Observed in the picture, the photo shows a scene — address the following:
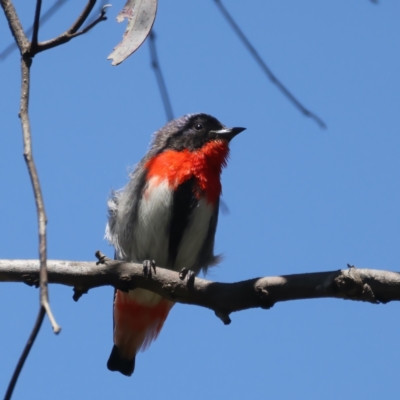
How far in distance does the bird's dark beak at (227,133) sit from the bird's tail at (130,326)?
4.58 ft

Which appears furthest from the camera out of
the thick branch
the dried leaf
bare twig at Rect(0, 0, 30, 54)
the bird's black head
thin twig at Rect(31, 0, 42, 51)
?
the bird's black head

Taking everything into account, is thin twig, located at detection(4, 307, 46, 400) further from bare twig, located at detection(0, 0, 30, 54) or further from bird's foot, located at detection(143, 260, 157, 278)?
bird's foot, located at detection(143, 260, 157, 278)

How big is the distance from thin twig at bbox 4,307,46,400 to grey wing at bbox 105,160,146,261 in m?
3.49

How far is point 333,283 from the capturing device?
3.04 metres

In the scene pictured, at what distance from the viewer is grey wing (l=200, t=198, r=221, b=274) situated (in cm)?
520

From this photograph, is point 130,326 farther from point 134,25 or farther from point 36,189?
point 36,189

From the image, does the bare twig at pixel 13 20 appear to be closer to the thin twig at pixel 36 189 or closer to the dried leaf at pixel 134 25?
the thin twig at pixel 36 189

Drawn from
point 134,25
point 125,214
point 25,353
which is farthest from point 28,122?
point 125,214

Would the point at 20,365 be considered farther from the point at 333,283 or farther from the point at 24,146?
the point at 333,283

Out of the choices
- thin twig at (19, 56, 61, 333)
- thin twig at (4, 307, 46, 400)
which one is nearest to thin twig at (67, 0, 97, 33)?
thin twig at (19, 56, 61, 333)

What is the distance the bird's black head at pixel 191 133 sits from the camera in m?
5.48

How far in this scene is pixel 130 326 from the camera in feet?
18.4

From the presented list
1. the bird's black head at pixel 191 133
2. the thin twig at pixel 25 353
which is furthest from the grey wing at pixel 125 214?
Result: the thin twig at pixel 25 353

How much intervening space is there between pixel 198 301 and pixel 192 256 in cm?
159
